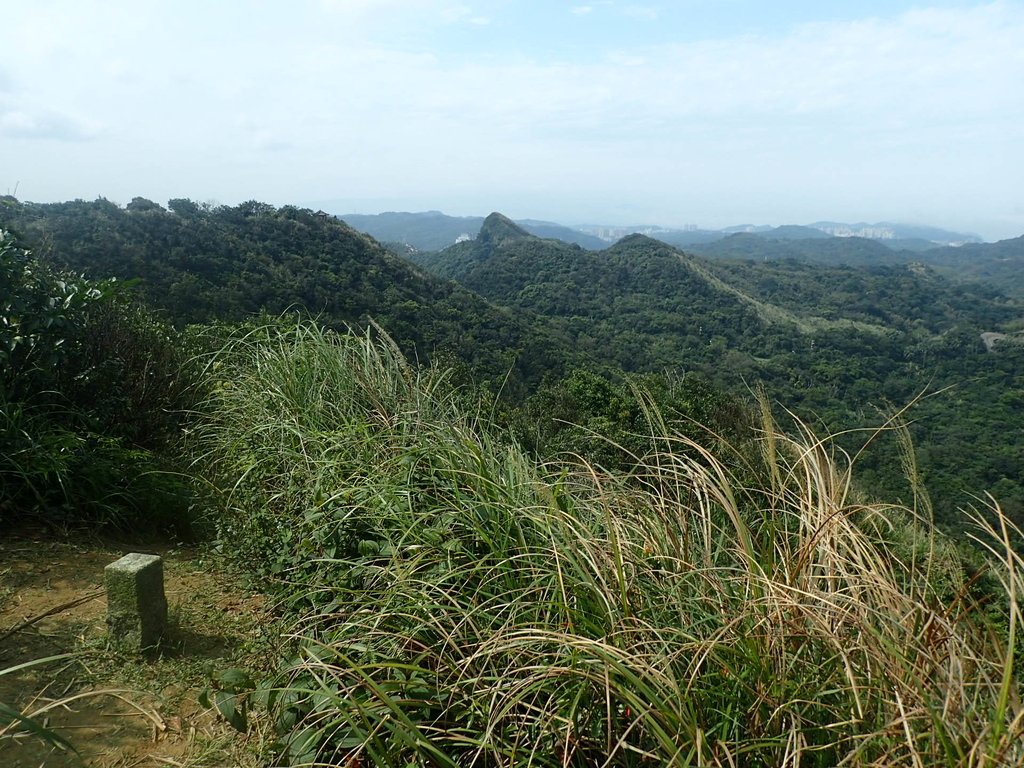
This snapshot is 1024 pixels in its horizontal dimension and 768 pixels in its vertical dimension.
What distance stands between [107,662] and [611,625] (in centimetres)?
156

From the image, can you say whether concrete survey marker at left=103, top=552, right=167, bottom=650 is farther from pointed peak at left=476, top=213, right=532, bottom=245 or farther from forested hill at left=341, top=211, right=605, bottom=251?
forested hill at left=341, top=211, right=605, bottom=251

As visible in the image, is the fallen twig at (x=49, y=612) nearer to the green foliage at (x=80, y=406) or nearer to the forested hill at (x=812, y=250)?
the green foliage at (x=80, y=406)

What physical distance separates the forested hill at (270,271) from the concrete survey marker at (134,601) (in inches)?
515

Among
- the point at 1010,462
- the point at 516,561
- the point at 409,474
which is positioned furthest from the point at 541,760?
the point at 1010,462

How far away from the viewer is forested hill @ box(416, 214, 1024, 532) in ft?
107

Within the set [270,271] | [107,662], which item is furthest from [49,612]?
[270,271]

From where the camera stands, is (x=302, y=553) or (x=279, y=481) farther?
(x=279, y=481)

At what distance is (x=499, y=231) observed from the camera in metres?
82.8

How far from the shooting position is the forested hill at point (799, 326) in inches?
1286

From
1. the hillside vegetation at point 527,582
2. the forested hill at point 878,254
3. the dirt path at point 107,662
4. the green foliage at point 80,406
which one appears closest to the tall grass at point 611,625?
the hillside vegetation at point 527,582

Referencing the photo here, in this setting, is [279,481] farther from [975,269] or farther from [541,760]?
[975,269]

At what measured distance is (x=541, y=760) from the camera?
54.1 inches

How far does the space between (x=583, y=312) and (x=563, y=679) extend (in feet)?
190

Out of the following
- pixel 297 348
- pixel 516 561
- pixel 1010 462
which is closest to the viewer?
pixel 516 561
